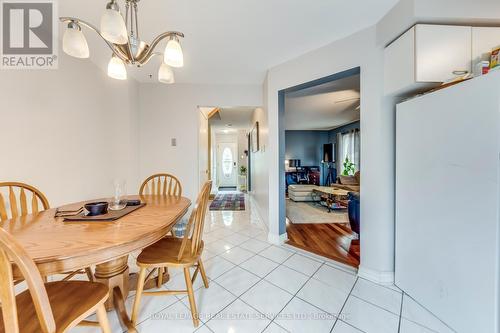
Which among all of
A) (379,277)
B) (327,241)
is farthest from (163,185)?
(379,277)

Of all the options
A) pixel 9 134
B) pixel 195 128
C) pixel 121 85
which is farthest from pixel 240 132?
pixel 9 134

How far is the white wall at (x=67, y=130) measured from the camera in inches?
60.2

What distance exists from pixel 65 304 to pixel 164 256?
0.52 m

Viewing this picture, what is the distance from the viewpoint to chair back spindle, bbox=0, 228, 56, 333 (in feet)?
2.11

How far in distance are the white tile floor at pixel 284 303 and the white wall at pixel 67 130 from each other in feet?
3.72

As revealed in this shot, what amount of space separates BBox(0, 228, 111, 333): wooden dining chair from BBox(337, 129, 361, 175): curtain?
6138mm

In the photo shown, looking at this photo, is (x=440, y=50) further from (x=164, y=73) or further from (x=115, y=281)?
(x=115, y=281)

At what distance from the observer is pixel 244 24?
1739 millimetres

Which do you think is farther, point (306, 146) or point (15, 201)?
point (306, 146)

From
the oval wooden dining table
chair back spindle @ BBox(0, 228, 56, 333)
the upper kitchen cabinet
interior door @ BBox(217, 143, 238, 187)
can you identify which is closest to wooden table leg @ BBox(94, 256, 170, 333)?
the oval wooden dining table

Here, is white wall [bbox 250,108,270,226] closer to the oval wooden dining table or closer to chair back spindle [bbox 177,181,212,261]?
chair back spindle [bbox 177,181,212,261]

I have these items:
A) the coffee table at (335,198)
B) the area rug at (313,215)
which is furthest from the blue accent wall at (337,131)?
the area rug at (313,215)

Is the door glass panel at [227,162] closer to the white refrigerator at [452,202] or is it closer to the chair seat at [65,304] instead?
the white refrigerator at [452,202]

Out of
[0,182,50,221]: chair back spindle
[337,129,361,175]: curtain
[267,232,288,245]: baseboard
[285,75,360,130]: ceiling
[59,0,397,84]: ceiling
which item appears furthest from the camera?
[337,129,361,175]: curtain
